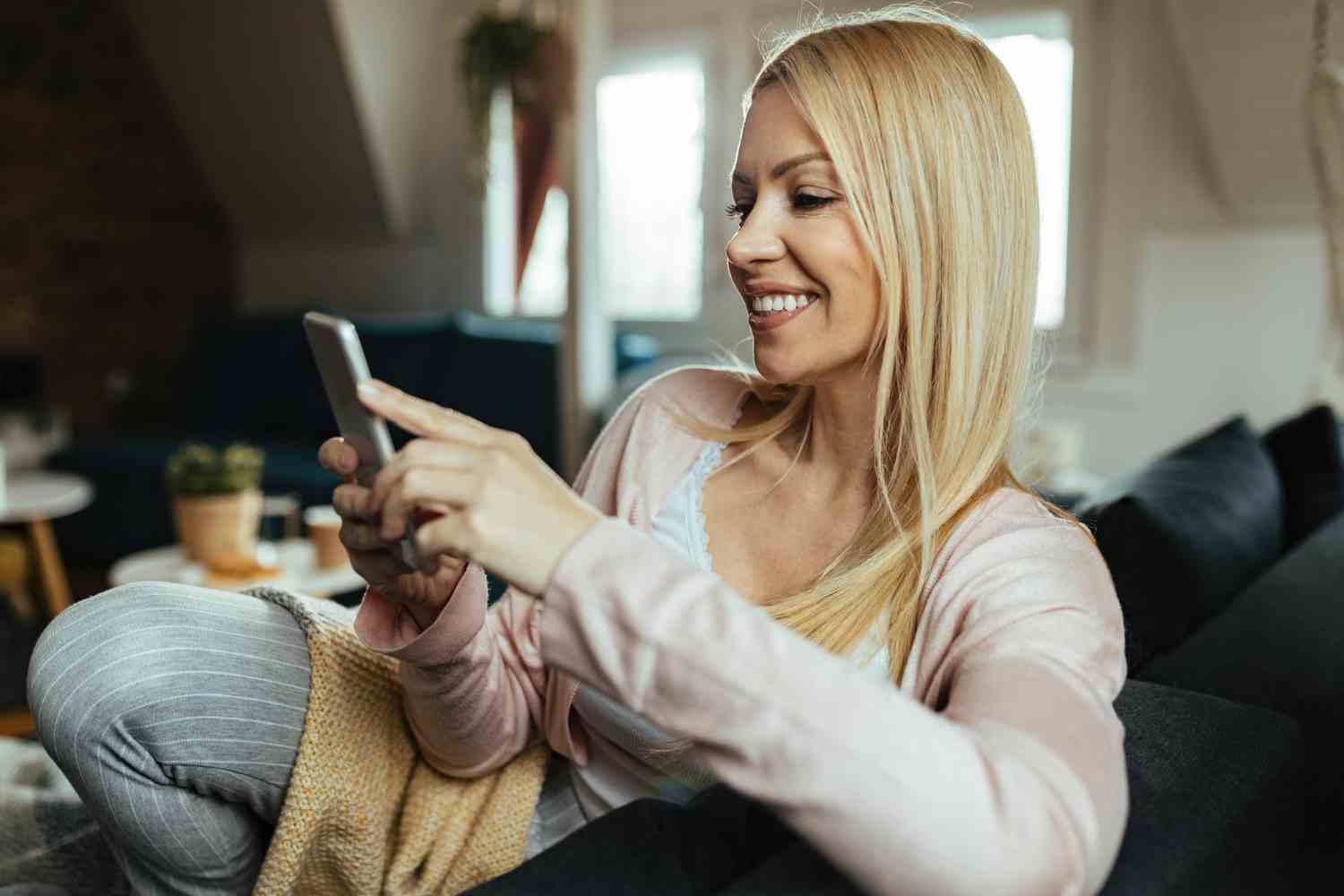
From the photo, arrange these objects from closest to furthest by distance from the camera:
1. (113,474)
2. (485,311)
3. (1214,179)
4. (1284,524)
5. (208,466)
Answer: (1284,524), (208,466), (1214,179), (113,474), (485,311)

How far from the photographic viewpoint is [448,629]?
3.20ft

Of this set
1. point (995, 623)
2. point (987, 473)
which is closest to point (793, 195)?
point (987, 473)

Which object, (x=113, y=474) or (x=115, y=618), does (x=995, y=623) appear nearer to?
(x=115, y=618)

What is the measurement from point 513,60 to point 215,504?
6.65 feet

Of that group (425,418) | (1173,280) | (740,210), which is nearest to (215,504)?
(740,210)

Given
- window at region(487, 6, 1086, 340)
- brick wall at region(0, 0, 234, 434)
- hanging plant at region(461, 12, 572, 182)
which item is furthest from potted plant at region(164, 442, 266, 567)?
brick wall at region(0, 0, 234, 434)

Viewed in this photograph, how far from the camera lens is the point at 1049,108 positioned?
3588mm

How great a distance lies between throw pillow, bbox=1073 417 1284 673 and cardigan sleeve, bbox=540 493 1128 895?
1.24ft

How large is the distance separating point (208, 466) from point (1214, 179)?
2784mm

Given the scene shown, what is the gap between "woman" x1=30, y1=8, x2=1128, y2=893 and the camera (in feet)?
2.08

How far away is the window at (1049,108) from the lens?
11.6ft

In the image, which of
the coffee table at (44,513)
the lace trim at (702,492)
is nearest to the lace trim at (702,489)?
the lace trim at (702,492)

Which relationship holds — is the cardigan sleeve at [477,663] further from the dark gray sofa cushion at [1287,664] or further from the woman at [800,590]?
the dark gray sofa cushion at [1287,664]

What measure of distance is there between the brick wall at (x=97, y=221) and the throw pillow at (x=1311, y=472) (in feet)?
16.6
